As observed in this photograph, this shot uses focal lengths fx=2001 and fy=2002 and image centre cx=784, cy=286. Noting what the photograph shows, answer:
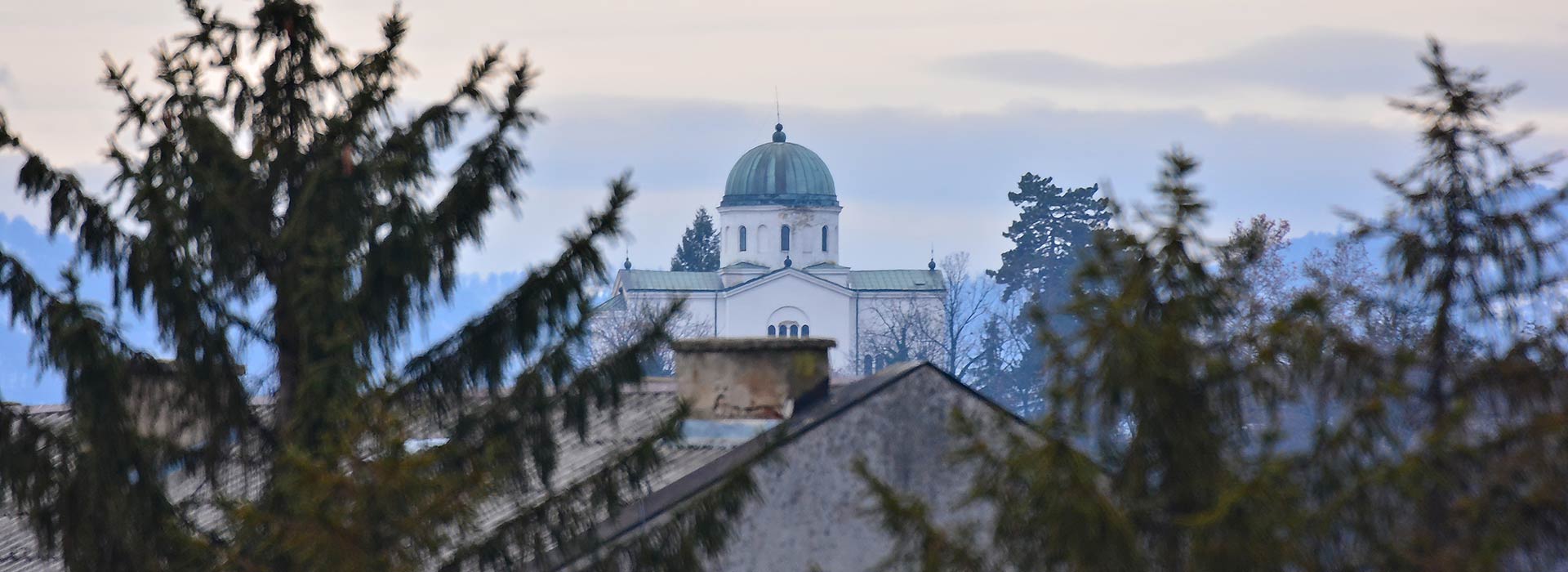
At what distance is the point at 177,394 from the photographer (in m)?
9.13

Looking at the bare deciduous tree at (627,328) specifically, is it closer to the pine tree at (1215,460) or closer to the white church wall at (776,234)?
the white church wall at (776,234)

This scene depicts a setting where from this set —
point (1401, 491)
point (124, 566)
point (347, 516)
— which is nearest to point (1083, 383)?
point (1401, 491)

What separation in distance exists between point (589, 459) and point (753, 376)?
3.79 feet

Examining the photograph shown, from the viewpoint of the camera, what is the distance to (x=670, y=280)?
4439 inches

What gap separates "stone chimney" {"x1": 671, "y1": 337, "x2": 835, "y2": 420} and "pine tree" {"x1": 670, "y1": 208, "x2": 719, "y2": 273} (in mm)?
100267

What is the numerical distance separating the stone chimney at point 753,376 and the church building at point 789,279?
9056 cm

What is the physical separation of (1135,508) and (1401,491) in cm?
80

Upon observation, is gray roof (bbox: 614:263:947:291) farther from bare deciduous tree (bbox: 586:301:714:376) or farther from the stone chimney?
the stone chimney

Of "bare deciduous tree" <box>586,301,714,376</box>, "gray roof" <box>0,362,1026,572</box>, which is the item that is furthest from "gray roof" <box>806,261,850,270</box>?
"gray roof" <box>0,362,1026,572</box>

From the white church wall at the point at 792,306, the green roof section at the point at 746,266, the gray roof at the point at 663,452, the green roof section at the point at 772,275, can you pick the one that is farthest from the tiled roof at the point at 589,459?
the green roof section at the point at 746,266

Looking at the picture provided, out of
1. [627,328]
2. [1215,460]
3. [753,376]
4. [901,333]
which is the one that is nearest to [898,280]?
[901,333]

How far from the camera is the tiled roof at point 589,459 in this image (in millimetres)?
11680

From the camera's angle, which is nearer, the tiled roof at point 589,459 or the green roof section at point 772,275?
the tiled roof at point 589,459

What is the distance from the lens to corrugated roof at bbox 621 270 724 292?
110938mm
